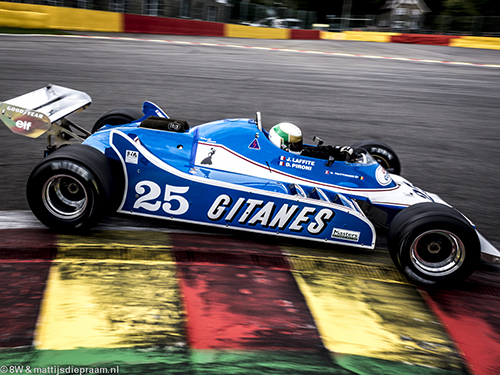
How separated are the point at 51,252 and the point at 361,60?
54.4 feet

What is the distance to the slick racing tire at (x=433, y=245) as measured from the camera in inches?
163

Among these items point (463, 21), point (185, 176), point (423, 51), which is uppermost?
point (463, 21)

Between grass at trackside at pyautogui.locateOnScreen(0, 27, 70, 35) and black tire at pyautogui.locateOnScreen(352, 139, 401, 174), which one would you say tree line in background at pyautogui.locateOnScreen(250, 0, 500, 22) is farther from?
black tire at pyautogui.locateOnScreen(352, 139, 401, 174)

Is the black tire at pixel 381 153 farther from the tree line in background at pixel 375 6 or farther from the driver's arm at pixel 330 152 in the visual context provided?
the tree line in background at pixel 375 6

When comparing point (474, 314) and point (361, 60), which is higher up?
point (361, 60)

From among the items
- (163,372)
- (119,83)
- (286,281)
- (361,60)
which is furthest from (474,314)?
(361,60)

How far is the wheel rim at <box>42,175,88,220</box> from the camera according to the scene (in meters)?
4.37

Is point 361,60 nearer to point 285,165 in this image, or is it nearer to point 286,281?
point 285,165

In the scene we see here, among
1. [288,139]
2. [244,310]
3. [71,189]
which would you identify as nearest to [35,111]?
[71,189]

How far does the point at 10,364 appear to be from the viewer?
2.75 m

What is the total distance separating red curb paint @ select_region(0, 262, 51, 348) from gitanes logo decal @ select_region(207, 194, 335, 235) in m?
1.65

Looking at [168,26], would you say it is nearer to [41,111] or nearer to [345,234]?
[41,111]

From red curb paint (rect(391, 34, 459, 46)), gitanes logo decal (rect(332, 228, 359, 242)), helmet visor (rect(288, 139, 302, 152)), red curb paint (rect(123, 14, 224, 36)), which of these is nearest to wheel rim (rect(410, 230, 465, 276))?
gitanes logo decal (rect(332, 228, 359, 242))

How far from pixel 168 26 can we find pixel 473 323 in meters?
20.5
